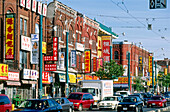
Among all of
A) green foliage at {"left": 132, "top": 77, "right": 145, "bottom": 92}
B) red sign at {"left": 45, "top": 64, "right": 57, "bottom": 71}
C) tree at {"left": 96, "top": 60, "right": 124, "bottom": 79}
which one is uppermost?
red sign at {"left": 45, "top": 64, "right": 57, "bottom": 71}

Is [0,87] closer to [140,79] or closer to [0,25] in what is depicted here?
[0,25]

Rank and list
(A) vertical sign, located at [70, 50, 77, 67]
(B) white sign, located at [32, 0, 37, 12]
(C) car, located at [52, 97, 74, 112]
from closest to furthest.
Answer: (C) car, located at [52, 97, 74, 112]
(B) white sign, located at [32, 0, 37, 12]
(A) vertical sign, located at [70, 50, 77, 67]

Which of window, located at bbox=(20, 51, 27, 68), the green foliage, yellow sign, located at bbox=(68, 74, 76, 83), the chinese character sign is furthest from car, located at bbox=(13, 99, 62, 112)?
the green foliage

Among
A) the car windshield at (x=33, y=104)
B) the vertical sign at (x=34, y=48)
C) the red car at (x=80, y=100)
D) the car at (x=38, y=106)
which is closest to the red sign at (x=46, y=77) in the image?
the vertical sign at (x=34, y=48)

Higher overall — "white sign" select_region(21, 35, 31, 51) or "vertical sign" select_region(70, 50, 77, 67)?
"white sign" select_region(21, 35, 31, 51)

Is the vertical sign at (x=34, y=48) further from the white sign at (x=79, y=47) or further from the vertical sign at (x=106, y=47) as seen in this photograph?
the vertical sign at (x=106, y=47)

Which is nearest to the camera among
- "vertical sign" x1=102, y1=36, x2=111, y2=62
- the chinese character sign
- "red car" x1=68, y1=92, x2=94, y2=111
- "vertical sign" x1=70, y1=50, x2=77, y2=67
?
"red car" x1=68, y1=92, x2=94, y2=111

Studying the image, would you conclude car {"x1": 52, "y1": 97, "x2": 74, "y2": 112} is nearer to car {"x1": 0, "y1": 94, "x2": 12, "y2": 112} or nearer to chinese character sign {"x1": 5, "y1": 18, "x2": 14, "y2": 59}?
car {"x1": 0, "y1": 94, "x2": 12, "y2": 112}

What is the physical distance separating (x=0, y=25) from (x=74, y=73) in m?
20.7

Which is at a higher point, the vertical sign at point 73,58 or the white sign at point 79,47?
the white sign at point 79,47

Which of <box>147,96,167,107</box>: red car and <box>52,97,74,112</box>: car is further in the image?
<box>147,96,167,107</box>: red car

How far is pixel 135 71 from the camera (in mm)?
105938

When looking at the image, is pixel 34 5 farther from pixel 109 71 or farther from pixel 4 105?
pixel 4 105

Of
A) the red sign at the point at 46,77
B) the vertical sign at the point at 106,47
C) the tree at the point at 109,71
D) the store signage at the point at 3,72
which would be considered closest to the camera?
the store signage at the point at 3,72
